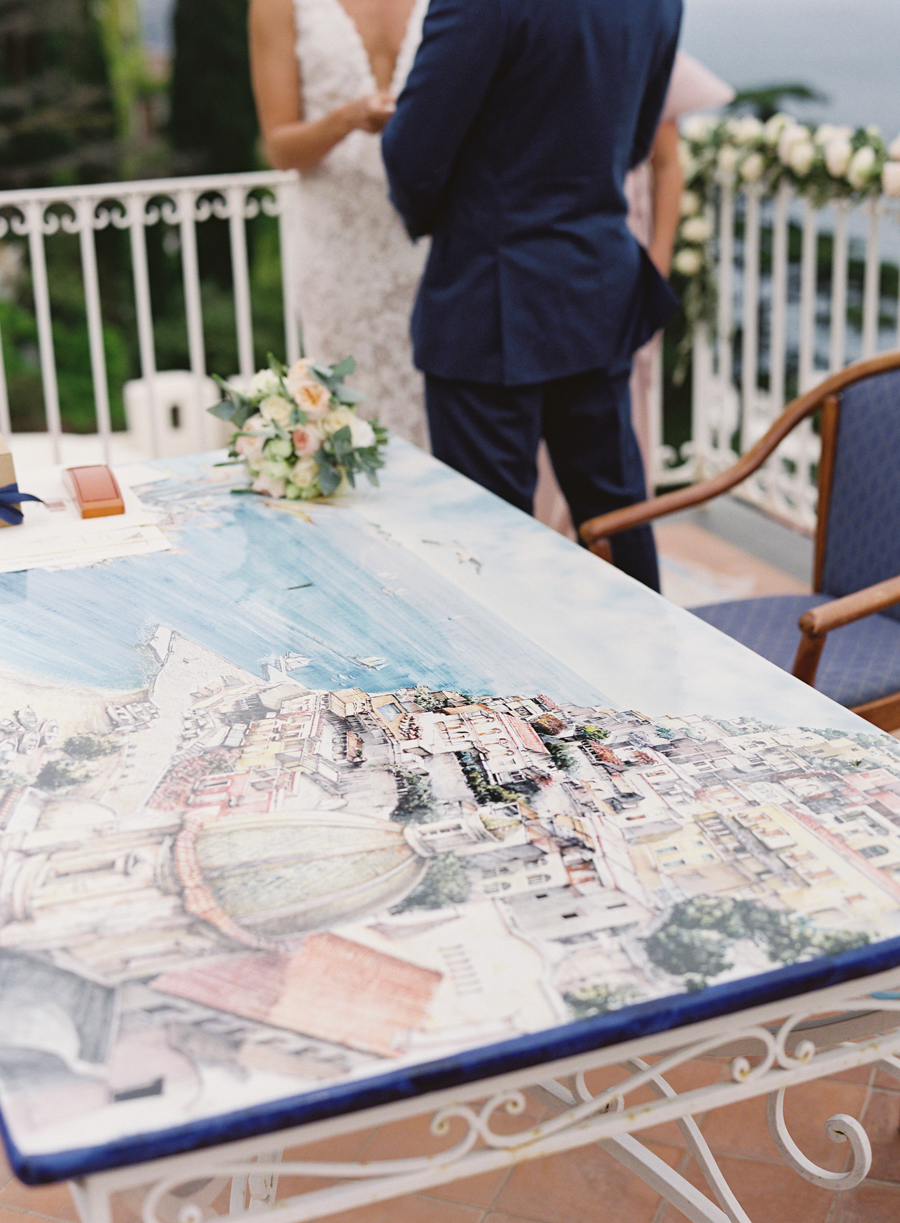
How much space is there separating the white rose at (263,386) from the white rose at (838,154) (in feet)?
7.05

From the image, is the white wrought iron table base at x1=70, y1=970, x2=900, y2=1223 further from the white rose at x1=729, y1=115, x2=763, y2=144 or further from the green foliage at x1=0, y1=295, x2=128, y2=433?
the green foliage at x1=0, y1=295, x2=128, y2=433

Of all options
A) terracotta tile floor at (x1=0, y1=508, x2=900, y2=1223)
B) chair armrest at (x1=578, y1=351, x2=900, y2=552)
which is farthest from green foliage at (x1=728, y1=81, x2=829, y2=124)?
terracotta tile floor at (x1=0, y1=508, x2=900, y2=1223)

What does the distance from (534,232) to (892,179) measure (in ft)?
4.15

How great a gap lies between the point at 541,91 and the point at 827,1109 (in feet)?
5.91

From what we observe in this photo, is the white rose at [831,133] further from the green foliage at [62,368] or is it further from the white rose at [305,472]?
the green foliage at [62,368]

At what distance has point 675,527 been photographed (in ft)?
15.1

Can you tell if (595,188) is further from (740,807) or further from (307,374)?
(740,807)

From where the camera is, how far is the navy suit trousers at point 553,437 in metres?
2.72

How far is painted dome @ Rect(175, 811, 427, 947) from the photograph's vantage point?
1079 millimetres

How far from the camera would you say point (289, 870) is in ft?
3.76

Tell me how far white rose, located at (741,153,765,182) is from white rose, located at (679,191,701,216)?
1.08ft

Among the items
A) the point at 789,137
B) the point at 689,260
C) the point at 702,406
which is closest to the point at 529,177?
the point at 789,137

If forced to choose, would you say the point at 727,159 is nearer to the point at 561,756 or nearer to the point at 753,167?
the point at 753,167

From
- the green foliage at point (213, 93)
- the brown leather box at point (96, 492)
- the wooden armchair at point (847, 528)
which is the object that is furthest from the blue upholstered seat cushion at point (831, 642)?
the green foliage at point (213, 93)
